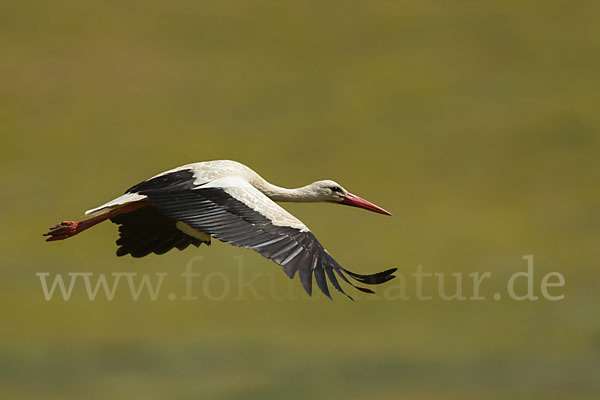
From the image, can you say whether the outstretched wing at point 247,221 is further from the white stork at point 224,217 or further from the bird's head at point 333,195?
the bird's head at point 333,195

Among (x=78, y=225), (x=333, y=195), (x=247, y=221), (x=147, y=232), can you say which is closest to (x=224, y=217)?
(x=247, y=221)

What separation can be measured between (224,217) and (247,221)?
0.21 m

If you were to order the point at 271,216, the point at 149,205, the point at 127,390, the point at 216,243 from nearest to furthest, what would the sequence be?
1. the point at 271,216
2. the point at 149,205
3. the point at 127,390
4. the point at 216,243

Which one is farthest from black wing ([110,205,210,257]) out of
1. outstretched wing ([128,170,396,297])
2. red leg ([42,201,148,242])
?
outstretched wing ([128,170,396,297])

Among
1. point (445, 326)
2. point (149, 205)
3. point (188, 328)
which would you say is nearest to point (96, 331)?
point (188, 328)

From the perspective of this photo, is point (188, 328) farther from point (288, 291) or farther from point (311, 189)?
point (311, 189)

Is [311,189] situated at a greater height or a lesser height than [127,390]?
greater

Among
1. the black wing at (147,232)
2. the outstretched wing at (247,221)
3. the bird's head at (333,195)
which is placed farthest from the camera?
the bird's head at (333,195)

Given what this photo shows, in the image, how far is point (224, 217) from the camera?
1288 centimetres

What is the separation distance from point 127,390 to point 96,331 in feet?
6.86

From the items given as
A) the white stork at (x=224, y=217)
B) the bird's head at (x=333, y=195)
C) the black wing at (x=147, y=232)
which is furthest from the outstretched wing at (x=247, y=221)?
the bird's head at (x=333, y=195)

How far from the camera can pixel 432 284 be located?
34.2m

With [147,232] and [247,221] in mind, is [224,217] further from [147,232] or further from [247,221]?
[147,232]

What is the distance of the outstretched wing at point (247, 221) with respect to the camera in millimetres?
12242
